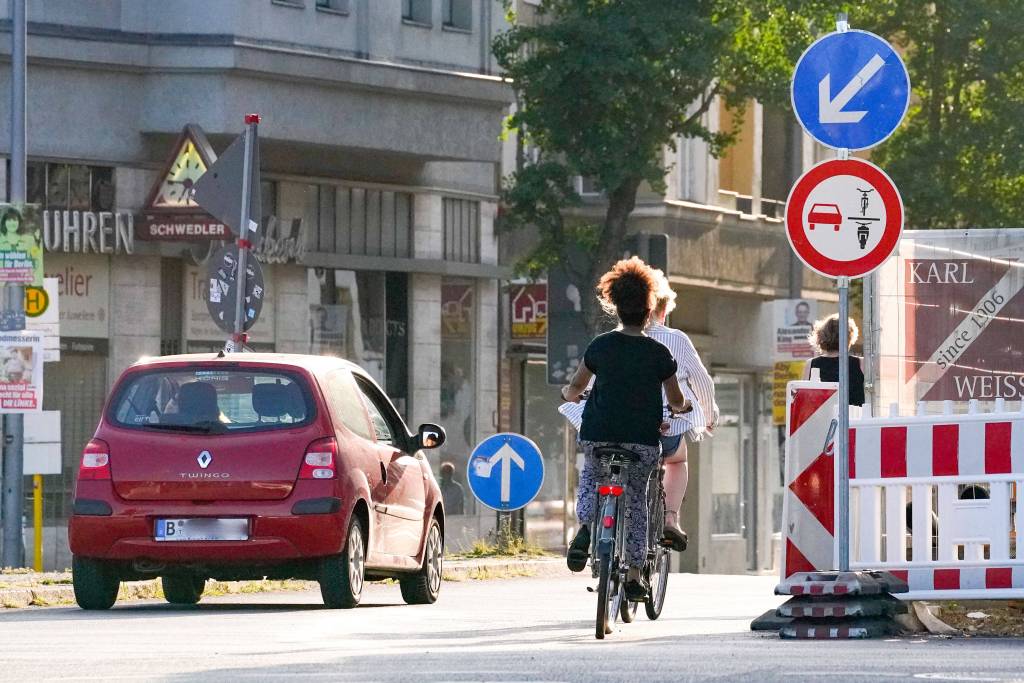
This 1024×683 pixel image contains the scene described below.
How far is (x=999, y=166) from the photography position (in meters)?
34.2

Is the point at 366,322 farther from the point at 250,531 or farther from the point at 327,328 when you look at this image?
the point at 250,531

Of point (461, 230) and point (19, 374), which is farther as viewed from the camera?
point (461, 230)

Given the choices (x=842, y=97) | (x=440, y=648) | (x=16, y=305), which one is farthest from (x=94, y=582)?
(x=16, y=305)

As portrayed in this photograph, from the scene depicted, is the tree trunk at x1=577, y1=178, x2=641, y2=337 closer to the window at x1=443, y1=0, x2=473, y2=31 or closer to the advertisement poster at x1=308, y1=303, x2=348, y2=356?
the window at x1=443, y1=0, x2=473, y2=31

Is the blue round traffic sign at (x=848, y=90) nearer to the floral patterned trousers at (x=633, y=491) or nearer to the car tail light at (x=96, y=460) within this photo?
the floral patterned trousers at (x=633, y=491)

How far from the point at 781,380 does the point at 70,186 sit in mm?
13130

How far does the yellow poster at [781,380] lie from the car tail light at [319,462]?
2338 centimetres

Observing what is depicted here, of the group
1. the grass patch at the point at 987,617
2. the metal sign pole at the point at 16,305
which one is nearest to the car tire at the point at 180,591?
the grass patch at the point at 987,617

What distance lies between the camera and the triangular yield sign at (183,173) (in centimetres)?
2997

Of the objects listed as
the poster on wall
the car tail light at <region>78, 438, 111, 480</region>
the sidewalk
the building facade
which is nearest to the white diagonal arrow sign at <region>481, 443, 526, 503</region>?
the sidewalk

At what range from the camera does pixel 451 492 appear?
116ft

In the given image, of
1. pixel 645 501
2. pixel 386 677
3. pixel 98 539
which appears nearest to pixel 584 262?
pixel 98 539

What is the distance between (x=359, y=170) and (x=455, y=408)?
153 inches

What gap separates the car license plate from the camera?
16.0m
